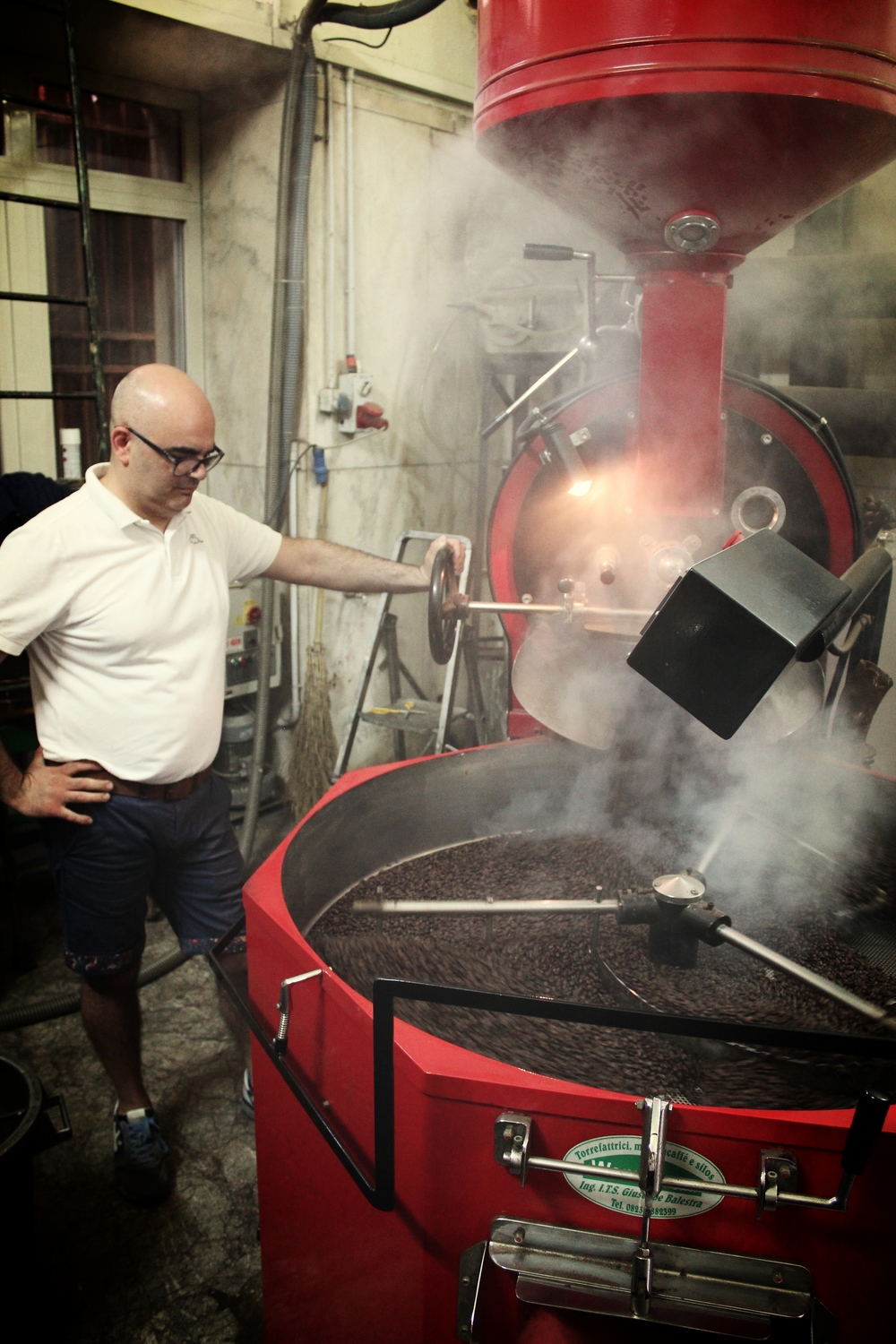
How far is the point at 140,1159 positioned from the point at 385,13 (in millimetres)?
3005

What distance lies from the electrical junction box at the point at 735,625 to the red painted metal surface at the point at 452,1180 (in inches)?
18.4

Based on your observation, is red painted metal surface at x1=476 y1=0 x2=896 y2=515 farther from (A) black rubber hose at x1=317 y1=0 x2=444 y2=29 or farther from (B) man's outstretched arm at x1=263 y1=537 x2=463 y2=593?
(A) black rubber hose at x1=317 y1=0 x2=444 y2=29

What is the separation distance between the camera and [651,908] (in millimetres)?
1508

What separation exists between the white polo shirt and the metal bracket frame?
944mm

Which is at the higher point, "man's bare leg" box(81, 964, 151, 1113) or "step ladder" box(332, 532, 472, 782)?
"step ladder" box(332, 532, 472, 782)

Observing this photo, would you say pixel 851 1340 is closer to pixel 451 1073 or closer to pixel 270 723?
pixel 451 1073

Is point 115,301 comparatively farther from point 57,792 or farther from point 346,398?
point 57,792

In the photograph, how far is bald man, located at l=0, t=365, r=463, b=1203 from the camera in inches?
77.3

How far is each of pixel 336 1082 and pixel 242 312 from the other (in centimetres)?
324

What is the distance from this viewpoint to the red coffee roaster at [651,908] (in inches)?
43.4

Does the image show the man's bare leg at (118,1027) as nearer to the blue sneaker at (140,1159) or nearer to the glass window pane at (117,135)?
the blue sneaker at (140,1159)

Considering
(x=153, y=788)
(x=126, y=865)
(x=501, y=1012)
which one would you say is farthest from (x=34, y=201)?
(x=501, y=1012)

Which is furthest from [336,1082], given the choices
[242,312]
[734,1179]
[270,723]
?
[242,312]

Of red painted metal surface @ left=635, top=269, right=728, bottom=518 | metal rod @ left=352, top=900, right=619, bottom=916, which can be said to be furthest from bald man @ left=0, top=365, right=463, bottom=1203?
metal rod @ left=352, top=900, right=619, bottom=916
